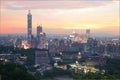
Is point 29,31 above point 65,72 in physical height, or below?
above

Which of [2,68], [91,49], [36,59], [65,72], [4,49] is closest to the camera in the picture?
[2,68]

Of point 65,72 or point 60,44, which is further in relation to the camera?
point 60,44

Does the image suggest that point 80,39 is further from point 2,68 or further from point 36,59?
point 2,68

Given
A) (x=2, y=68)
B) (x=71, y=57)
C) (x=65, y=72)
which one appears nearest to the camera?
(x=2, y=68)

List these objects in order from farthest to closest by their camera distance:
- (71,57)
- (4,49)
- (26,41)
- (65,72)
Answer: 1. (26,41)
2. (71,57)
3. (4,49)
4. (65,72)

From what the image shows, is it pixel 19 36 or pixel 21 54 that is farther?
pixel 19 36

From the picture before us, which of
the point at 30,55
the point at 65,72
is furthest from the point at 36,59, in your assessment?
the point at 65,72

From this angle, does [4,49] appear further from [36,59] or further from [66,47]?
[66,47]

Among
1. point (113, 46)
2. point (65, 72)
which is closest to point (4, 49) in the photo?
point (65, 72)

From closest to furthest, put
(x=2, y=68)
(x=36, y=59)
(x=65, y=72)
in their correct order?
→ (x=2, y=68), (x=65, y=72), (x=36, y=59)
